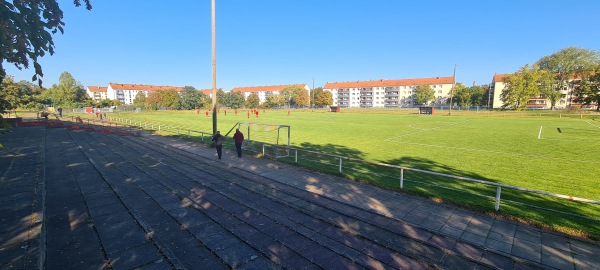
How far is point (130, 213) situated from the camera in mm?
6938

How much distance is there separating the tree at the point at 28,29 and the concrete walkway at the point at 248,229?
3.23 m

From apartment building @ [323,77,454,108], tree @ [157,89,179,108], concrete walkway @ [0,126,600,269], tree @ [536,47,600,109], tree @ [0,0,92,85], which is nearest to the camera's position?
tree @ [0,0,92,85]

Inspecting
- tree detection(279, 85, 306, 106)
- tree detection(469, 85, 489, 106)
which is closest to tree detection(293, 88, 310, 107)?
tree detection(279, 85, 306, 106)

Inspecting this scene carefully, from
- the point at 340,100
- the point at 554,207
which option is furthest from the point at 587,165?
the point at 340,100

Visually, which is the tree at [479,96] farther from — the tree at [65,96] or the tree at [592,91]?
the tree at [65,96]

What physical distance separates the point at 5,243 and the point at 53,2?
4.55 m

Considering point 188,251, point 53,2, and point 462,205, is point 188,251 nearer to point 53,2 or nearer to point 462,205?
point 53,2

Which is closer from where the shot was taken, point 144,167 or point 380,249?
point 380,249

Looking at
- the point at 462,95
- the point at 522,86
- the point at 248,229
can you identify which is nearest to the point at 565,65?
the point at 522,86

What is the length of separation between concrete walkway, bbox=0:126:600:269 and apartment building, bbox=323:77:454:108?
118 metres

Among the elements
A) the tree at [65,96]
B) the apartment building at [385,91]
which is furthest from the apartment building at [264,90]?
the tree at [65,96]

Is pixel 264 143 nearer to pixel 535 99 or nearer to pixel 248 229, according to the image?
pixel 248 229

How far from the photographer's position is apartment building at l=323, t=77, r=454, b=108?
127438 mm

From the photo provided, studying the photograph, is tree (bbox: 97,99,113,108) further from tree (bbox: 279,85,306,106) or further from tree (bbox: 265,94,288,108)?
tree (bbox: 279,85,306,106)
